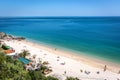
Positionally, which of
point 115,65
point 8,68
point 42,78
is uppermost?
point 8,68

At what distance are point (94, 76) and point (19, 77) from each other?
455 inches

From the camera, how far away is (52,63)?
25.3m

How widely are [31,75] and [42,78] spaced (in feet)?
3.53

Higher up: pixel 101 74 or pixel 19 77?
pixel 19 77

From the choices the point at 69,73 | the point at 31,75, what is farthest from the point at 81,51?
the point at 31,75

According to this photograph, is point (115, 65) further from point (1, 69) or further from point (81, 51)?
point (1, 69)

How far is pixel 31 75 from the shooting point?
1409cm

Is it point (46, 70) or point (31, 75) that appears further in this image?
Answer: point (46, 70)

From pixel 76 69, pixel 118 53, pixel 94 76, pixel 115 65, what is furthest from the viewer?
pixel 118 53

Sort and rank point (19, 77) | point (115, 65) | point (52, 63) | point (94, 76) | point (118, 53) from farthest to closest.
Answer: point (118, 53), point (115, 65), point (52, 63), point (94, 76), point (19, 77)

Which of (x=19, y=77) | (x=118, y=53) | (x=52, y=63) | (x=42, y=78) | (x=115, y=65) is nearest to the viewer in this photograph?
(x=19, y=77)

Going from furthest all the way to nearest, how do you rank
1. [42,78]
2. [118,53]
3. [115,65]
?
1. [118,53]
2. [115,65]
3. [42,78]

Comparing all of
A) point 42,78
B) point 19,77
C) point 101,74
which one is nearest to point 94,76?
point 101,74

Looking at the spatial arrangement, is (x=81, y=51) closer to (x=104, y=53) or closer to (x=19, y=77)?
(x=104, y=53)
